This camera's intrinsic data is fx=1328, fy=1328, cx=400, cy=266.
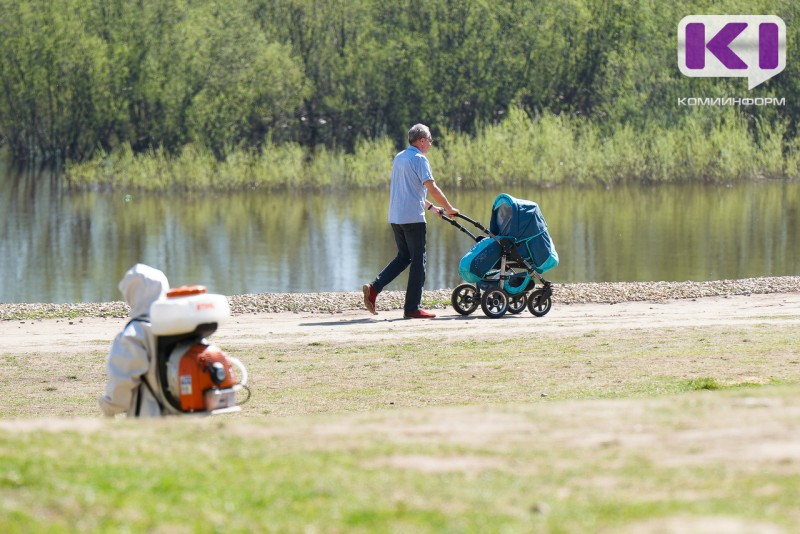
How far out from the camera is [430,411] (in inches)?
309

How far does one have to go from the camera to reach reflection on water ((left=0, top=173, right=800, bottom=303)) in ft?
87.5

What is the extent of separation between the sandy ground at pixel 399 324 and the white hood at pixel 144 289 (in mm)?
6674

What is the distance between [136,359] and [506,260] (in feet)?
29.6

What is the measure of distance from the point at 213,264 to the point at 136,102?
113 ft

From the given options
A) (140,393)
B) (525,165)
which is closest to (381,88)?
(525,165)

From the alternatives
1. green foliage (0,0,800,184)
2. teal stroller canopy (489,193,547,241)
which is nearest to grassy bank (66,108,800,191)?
green foliage (0,0,800,184)

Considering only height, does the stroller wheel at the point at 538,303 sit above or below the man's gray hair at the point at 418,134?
below

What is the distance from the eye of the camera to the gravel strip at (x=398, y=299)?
1845 centimetres

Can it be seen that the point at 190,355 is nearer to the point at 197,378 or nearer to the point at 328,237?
the point at 197,378

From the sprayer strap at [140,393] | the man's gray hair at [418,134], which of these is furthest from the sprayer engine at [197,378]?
the man's gray hair at [418,134]

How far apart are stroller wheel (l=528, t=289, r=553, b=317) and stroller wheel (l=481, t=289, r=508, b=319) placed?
41 centimetres

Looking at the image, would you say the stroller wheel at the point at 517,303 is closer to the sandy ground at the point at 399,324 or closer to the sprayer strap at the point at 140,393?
the sandy ground at the point at 399,324

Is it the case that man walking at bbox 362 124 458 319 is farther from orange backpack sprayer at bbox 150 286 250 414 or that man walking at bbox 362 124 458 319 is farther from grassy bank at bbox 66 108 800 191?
grassy bank at bbox 66 108 800 191

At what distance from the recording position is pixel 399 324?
52.7ft
